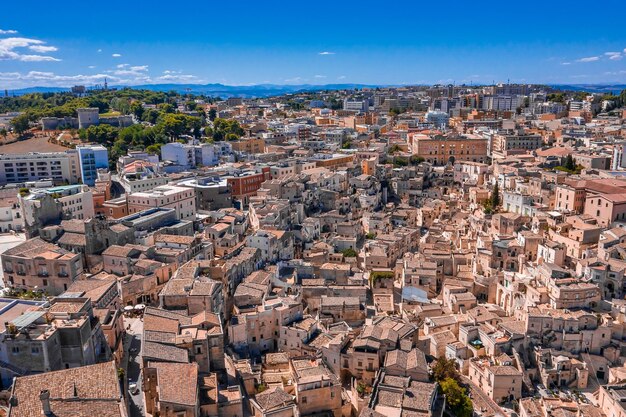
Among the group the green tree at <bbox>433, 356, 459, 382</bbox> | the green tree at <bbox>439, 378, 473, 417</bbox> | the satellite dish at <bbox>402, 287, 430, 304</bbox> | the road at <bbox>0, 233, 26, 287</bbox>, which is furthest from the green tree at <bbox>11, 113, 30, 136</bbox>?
the green tree at <bbox>439, 378, 473, 417</bbox>

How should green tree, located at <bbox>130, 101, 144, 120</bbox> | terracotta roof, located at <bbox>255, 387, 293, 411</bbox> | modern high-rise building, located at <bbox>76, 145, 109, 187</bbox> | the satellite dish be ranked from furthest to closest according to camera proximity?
green tree, located at <bbox>130, 101, 144, 120</bbox>, modern high-rise building, located at <bbox>76, 145, 109, 187</bbox>, the satellite dish, terracotta roof, located at <bbox>255, 387, 293, 411</bbox>

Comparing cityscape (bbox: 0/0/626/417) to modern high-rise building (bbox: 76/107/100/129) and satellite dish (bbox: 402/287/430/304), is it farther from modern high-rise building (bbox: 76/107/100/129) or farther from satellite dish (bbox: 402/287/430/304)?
modern high-rise building (bbox: 76/107/100/129)

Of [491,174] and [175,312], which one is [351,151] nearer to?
[491,174]

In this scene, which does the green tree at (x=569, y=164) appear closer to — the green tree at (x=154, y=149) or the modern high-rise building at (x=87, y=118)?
the green tree at (x=154, y=149)

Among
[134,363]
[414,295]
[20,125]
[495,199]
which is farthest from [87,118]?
[134,363]

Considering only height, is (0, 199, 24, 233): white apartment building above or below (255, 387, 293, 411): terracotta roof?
above

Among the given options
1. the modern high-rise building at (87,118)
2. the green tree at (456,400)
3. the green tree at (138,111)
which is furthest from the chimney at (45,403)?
the green tree at (138,111)

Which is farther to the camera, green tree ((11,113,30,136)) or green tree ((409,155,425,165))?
green tree ((11,113,30,136))

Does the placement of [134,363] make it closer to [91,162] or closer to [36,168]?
[91,162]
